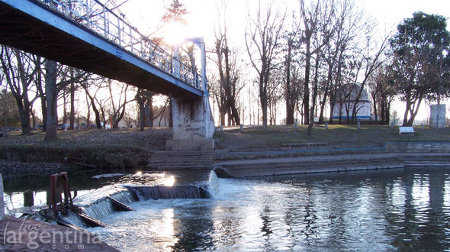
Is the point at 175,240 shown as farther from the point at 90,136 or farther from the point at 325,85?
the point at 325,85

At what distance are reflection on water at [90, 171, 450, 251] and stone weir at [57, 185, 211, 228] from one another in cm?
44

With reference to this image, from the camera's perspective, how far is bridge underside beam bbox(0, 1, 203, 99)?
9789 mm

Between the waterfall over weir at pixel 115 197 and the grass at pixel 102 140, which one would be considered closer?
the waterfall over weir at pixel 115 197

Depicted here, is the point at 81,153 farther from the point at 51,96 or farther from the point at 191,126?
the point at 191,126

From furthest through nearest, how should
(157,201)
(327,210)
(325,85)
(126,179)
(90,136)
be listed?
(325,85)
(90,136)
(126,179)
(157,201)
(327,210)

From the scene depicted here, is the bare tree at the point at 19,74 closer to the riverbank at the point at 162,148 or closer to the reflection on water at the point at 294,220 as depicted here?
the riverbank at the point at 162,148

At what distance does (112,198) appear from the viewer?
44.1 ft

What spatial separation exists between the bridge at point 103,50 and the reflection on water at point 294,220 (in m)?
6.06

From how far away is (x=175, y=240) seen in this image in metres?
9.69

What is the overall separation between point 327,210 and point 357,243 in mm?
3730

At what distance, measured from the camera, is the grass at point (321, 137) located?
96.9 ft

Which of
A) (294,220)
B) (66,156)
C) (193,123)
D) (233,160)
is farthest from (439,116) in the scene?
(66,156)

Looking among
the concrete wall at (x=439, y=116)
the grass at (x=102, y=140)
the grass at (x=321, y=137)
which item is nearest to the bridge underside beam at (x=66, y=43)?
the grass at (x=102, y=140)

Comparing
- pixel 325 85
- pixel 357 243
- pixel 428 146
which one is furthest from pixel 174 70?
pixel 428 146
